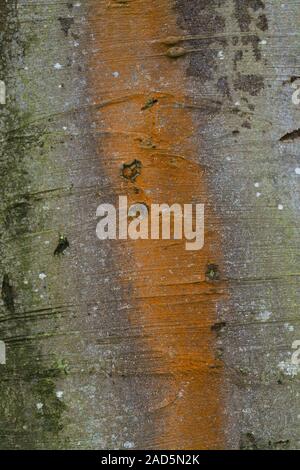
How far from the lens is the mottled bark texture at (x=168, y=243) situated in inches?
61.9

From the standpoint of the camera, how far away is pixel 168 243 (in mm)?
1569

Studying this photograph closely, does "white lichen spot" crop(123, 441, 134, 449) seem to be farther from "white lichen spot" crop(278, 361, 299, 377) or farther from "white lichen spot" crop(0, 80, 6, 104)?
"white lichen spot" crop(0, 80, 6, 104)

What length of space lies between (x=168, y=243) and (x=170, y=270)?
0.19ft

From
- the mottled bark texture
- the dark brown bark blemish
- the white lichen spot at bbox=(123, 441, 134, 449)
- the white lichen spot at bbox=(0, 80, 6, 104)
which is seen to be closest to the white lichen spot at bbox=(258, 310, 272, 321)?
the mottled bark texture

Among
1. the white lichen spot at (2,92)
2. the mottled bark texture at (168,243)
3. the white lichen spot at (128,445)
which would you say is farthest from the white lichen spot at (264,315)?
the white lichen spot at (2,92)

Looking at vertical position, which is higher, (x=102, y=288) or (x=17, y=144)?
(x=17, y=144)

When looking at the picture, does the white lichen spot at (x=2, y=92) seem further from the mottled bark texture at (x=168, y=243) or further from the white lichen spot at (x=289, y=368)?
the white lichen spot at (x=289, y=368)

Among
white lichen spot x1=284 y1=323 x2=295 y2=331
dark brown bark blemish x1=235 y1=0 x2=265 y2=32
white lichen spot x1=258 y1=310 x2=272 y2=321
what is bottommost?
white lichen spot x1=284 y1=323 x2=295 y2=331

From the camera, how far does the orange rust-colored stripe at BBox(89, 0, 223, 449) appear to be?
5.15ft
